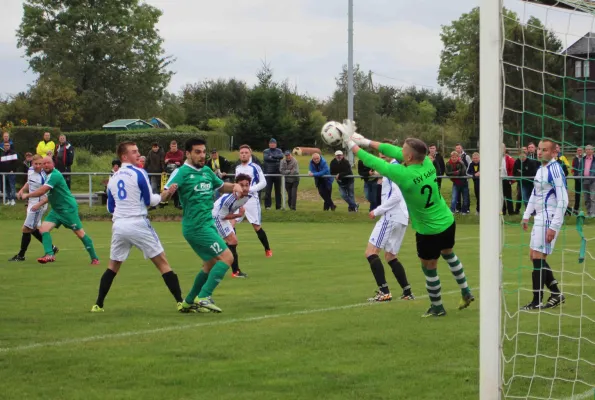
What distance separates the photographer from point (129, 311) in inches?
448

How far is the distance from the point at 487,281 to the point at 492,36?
5.47 ft

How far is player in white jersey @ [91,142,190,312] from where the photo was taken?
Answer: 11.3 metres

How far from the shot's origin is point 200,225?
11312 millimetres

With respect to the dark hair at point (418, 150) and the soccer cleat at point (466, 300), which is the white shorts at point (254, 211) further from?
the dark hair at point (418, 150)

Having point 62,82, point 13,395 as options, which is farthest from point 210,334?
point 62,82

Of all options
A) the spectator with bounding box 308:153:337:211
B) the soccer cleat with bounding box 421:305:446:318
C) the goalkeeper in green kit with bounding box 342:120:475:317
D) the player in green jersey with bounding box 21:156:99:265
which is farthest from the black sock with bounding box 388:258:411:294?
the spectator with bounding box 308:153:337:211

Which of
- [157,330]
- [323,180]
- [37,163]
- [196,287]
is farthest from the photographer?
[323,180]

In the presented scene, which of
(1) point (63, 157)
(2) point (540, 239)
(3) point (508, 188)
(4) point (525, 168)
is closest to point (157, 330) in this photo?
(2) point (540, 239)

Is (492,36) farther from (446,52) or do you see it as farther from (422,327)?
(446,52)

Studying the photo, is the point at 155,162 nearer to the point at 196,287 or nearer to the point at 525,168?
the point at 525,168

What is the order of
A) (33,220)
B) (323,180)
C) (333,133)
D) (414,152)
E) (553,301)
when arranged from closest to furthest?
(333,133)
(414,152)
(553,301)
(33,220)
(323,180)

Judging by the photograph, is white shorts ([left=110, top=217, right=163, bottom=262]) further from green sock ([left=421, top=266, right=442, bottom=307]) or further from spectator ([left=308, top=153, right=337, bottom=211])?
spectator ([left=308, top=153, right=337, bottom=211])

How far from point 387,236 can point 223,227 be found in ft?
12.6

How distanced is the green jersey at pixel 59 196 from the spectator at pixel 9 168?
1414 cm
